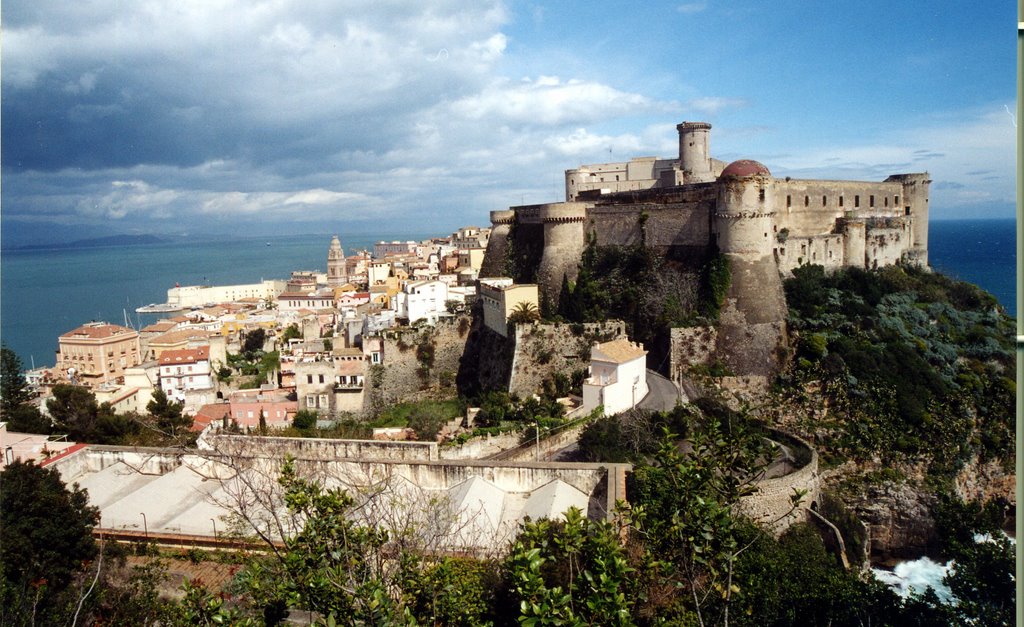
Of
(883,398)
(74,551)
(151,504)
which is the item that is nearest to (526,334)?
(883,398)

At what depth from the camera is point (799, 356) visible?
18.9m

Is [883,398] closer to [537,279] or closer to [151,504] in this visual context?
[537,279]

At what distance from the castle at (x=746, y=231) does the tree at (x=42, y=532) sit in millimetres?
14683

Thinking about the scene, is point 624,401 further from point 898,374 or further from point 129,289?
point 129,289

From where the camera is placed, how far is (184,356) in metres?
32.9

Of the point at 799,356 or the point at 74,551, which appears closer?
the point at 74,551

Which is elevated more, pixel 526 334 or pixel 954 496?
pixel 526 334

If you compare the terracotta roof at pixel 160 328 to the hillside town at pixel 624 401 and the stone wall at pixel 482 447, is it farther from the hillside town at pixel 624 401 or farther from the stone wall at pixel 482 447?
the stone wall at pixel 482 447

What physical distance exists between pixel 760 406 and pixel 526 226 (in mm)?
13045

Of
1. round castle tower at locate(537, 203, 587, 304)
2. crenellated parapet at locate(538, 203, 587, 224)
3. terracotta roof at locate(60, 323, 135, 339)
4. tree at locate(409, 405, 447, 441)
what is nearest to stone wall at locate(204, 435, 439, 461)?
tree at locate(409, 405, 447, 441)

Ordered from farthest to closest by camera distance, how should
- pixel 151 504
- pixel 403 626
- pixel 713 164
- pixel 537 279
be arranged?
pixel 713 164, pixel 537 279, pixel 151 504, pixel 403 626

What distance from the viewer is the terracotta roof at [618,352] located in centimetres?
1802

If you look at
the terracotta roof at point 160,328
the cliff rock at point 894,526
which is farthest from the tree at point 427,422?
the terracotta roof at point 160,328

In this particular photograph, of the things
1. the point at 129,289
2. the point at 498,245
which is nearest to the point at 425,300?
the point at 498,245
